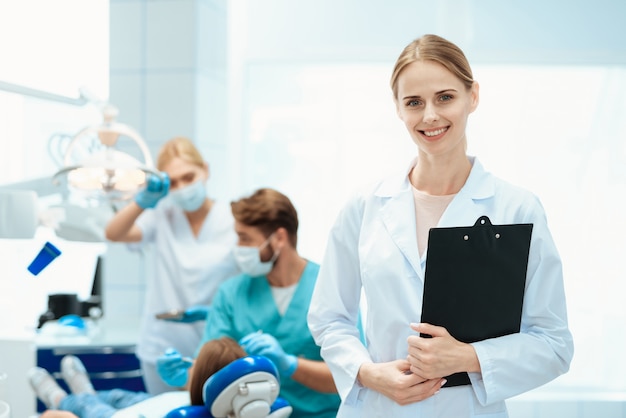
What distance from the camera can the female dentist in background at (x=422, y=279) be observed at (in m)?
1.25

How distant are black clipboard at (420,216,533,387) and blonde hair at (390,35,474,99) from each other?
0.27m

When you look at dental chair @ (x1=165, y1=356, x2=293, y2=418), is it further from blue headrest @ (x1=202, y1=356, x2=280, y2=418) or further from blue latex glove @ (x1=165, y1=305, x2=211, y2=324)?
blue latex glove @ (x1=165, y1=305, x2=211, y2=324)

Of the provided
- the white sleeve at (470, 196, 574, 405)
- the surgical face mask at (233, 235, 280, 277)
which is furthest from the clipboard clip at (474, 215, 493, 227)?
the surgical face mask at (233, 235, 280, 277)

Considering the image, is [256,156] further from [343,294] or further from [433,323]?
[433,323]

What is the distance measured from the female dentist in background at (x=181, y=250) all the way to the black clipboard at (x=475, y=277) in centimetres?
146

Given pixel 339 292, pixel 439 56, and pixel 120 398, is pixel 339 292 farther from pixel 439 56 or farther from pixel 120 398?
pixel 120 398

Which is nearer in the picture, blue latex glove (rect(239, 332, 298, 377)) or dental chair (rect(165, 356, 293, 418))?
dental chair (rect(165, 356, 293, 418))

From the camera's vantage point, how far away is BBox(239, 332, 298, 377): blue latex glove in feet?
5.84

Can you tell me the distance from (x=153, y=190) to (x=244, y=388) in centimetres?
102

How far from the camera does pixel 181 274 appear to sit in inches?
104

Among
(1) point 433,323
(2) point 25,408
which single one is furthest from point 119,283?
(1) point 433,323

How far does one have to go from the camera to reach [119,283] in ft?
11.3

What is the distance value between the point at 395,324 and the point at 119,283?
7.82 ft

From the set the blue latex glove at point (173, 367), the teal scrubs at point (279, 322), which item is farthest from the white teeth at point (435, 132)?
the blue latex glove at point (173, 367)
